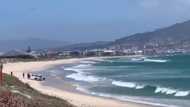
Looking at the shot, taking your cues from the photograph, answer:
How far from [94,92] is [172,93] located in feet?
19.1

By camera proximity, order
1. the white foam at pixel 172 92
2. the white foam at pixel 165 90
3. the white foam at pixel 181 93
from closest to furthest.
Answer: the white foam at pixel 181 93 < the white foam at pixel 172 92 < the white foam at pixel 165 90

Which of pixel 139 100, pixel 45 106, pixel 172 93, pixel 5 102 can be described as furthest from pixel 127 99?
pixel 5 102

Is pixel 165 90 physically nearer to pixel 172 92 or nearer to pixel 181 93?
pixel 172 92

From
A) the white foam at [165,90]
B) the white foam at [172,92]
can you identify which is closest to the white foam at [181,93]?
the white foam at [172,92]

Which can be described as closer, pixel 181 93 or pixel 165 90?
pixel 181 93

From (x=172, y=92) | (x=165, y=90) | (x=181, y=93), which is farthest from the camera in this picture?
(x=165, y=90)

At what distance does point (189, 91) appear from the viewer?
142ft

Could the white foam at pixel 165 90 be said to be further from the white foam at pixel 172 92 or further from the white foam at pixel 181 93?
the white foam at pixel 181 93

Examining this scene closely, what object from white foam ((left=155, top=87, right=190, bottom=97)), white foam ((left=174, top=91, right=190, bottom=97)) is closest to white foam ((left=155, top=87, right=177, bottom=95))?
white foam ((left=155, top=87, right=190, bottom=97))

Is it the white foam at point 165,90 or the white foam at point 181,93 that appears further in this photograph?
the white foam at point 165,90

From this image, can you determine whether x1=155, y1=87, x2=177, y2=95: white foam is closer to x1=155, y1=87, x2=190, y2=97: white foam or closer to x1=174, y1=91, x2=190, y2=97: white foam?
x1=155, y1=87, x2=190, y2=97: white foam

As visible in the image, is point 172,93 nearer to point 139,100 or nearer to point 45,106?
point 139,100

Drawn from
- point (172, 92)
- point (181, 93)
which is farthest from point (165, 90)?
point (181, 93)

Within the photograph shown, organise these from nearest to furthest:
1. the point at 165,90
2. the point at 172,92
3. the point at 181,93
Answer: the point at 181,93
the point at 172,92
the point at 165,90
